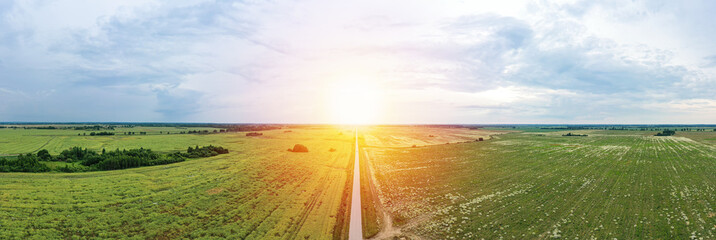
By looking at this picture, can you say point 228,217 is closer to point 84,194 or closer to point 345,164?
point 84,194

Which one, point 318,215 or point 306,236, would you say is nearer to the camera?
point 306,236

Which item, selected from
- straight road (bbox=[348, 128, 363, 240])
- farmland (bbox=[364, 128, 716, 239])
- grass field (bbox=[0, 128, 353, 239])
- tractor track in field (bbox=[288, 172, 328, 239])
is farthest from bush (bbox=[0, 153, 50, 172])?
farmland (bbox=[364, 128, 716, 239])

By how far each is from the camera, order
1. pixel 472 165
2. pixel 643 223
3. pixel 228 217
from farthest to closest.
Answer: pixel 472 165, pixel 228 217, pixel 643 223

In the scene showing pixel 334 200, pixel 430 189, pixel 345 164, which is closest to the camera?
pixel 334 200

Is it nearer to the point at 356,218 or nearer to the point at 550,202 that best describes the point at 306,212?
the point at 356,218

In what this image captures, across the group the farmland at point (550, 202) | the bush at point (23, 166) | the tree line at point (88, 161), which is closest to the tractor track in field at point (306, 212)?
the farmland at point (550, 202)

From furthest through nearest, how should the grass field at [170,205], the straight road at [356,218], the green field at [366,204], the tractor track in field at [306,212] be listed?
the straight road at [356,218] → the tractor track in field at [306,212] → the green field at [366,204] → the grass field at [170,205]

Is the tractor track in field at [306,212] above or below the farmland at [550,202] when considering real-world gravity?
below

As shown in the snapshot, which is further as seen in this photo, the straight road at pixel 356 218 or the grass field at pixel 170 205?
the straight road at pixel 356 218

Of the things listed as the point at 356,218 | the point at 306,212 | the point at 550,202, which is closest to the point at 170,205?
the point at 306,212

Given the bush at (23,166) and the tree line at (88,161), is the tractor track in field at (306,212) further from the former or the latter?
the bush at (23,166)

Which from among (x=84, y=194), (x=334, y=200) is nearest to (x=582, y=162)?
(x=334, y=200)
